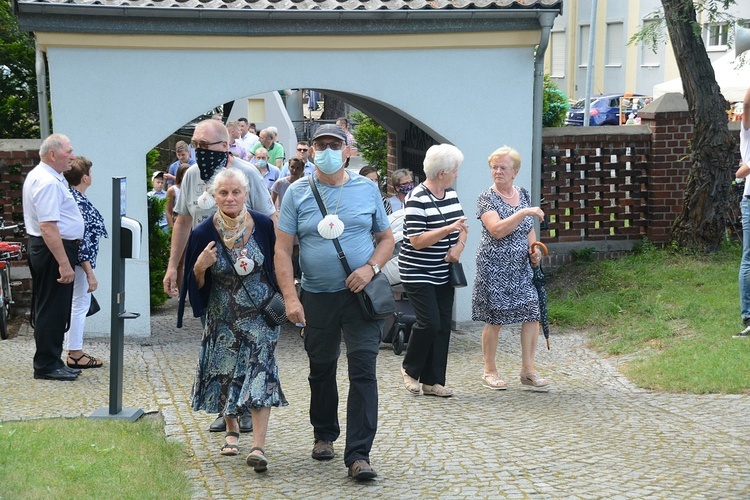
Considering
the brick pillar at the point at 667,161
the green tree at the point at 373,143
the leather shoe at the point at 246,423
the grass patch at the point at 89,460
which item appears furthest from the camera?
the green tree at the point at 373,143

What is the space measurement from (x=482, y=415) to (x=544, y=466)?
1.28 metres

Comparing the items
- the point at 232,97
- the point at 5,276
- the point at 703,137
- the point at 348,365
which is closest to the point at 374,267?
the point at 348,365

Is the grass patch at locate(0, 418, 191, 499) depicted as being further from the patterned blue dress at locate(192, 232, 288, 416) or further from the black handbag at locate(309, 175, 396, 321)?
the black handbag at locate(309, 175, 396, 321)

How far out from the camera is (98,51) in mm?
9656

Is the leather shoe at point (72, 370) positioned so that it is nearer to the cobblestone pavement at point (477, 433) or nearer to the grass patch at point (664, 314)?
the cobblestone pavement at point (477, 433)

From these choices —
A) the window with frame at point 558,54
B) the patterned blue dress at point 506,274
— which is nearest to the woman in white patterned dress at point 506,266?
the patterned blue dress at point 506,274

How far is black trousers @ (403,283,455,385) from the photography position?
24.6ft

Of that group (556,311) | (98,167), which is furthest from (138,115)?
(556,311)

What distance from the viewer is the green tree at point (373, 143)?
18578mm

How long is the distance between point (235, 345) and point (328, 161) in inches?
45.7

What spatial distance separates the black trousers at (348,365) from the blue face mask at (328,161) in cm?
67

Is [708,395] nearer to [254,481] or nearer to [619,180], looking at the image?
[254,481]

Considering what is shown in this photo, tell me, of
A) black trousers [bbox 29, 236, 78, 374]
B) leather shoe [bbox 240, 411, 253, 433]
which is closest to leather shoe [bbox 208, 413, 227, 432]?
leather shoe [bbox 240, 411, 253, 433]

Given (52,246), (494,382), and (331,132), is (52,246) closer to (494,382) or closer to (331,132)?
(331,132)
